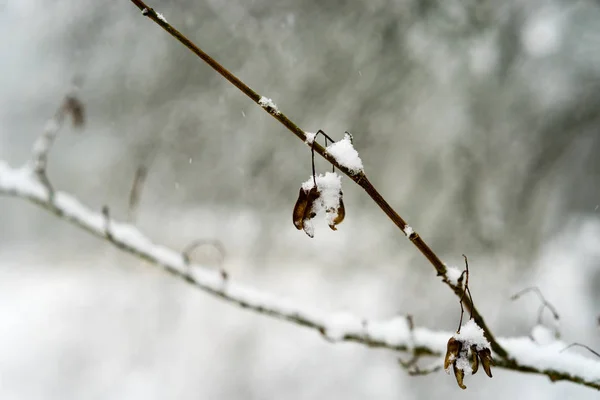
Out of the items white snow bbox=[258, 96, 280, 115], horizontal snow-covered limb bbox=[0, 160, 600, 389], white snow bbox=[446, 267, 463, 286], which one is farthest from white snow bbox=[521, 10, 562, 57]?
white snow bbox=[258, 96, 280, 115]

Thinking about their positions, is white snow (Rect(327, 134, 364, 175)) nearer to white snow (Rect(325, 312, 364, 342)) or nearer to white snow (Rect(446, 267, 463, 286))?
white snow (Rect(446, 267, 463, 286))

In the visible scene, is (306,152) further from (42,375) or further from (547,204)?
(42,375)

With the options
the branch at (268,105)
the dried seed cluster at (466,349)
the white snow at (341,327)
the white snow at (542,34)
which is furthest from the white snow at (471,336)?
the white snow at (542,34)

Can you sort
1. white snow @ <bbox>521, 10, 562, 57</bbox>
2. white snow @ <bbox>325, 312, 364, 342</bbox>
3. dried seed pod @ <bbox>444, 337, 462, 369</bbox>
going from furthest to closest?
white snow @ <bbox>521, 10, 562, 57</bbox>, white snow @ <bbox>325, 312, 364, 342</bbox>, dried seed pod @ <bbox>444, 337, 462, 369</bbox>

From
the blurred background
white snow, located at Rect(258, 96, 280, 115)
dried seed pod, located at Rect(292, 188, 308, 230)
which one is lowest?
dried seed pod, located at Rect(292, 188, 308, 230)

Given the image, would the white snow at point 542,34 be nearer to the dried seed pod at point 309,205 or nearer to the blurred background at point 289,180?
the blurred background at point 289,180

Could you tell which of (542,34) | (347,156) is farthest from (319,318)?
(542,34)
